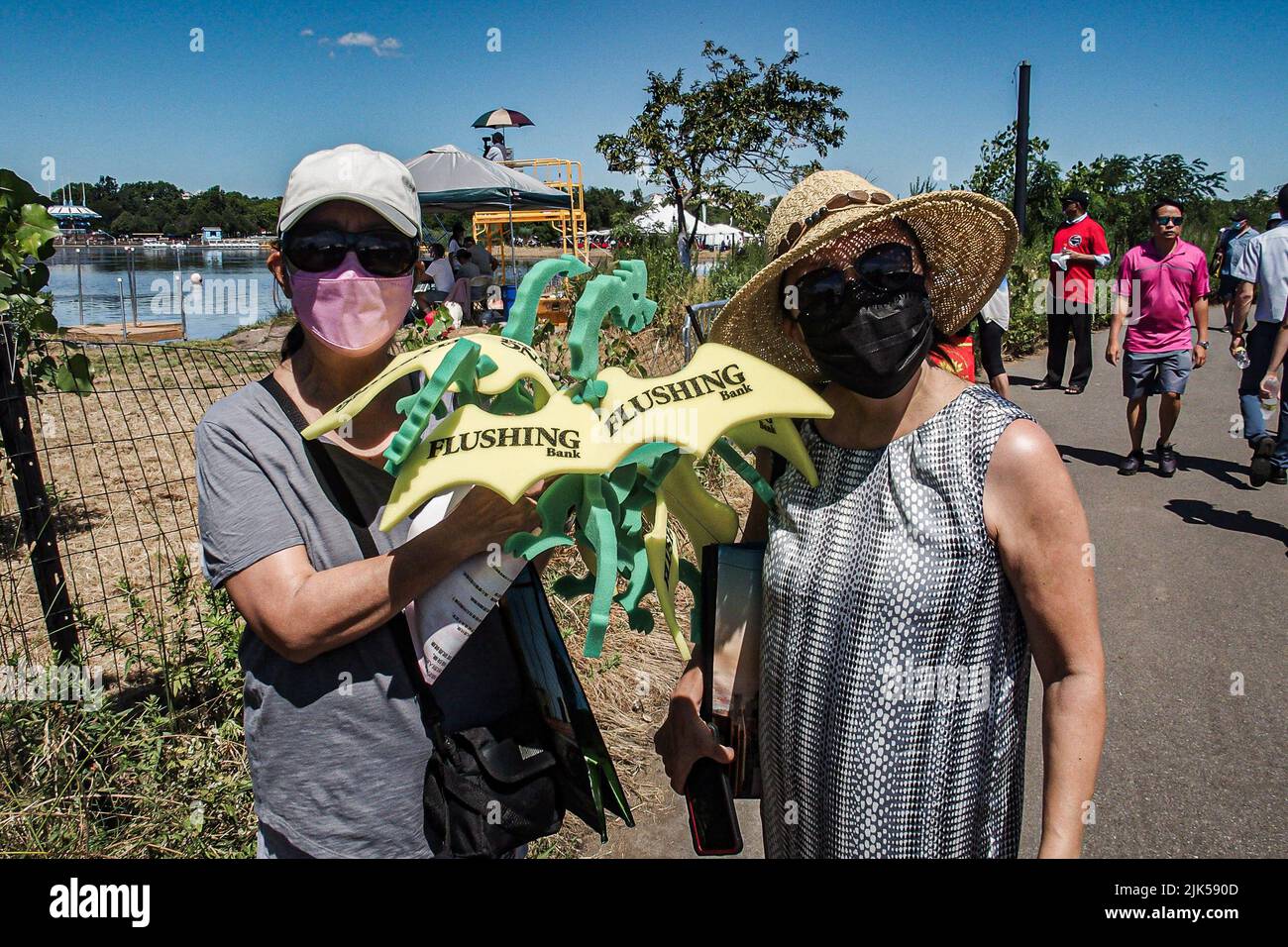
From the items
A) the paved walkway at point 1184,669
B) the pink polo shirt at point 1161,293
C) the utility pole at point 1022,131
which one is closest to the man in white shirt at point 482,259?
the utility pole at point 1022,131

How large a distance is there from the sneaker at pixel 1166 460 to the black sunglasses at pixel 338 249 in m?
7.23

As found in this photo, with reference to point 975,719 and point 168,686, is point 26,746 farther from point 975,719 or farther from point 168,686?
point 975,719

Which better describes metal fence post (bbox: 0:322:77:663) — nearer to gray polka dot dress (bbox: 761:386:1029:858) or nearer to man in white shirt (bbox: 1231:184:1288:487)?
gray polka dot dress (bbox: 761:386:1029:858)

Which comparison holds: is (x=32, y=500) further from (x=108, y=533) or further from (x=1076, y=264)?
(x=1076, y=264)

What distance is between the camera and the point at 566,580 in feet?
5.29

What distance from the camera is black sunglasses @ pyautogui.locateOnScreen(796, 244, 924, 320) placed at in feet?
4.83

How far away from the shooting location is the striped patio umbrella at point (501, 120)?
17297 millimetres

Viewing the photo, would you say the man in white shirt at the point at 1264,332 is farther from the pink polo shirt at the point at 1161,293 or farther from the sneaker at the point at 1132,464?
the sneaker at the point at 1132,464

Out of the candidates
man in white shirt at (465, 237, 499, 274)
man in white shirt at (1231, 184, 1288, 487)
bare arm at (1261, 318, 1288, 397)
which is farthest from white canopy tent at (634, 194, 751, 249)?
bare arm at (1261, 318, 1288, 397)

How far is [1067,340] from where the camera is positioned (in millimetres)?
10406

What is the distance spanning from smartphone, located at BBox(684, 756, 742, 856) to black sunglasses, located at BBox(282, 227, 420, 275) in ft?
3.46

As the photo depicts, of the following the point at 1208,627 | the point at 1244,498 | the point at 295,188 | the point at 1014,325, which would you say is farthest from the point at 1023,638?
the point at 1014,325

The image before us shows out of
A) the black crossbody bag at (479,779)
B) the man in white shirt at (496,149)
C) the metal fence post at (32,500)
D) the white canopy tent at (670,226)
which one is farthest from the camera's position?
the man in white shirt at (496,149)

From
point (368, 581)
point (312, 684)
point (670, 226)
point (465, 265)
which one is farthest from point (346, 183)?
point (465, 265)
